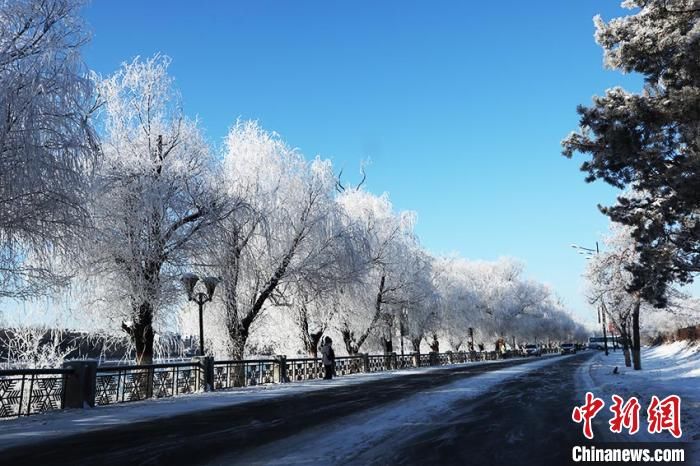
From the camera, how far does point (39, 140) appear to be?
11.7 m

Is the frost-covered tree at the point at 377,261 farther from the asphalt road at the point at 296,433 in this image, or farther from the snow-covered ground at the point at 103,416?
the asphalt road at the point at 296,433

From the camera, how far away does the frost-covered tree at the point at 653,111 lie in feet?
33.6

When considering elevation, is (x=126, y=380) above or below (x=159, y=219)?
below

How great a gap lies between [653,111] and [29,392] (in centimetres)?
1450

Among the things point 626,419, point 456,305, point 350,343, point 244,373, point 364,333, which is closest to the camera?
point 626,419

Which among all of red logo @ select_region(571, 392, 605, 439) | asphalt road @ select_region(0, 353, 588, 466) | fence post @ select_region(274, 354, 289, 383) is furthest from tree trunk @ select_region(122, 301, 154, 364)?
red logo @ select_region(571, 392, 605, 439)

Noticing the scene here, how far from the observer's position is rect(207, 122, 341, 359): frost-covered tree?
23.1 metres

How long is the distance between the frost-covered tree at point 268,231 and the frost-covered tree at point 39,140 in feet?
28.3

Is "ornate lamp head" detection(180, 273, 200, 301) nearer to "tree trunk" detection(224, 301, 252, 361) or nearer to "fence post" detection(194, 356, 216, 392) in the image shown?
"fence post" detection(194, 356, 216, 392)

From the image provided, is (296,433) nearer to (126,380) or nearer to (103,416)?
(103,416)

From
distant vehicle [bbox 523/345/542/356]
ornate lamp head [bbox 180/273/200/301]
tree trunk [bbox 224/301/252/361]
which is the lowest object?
distant vehicle [bbox 523/345/542/356]

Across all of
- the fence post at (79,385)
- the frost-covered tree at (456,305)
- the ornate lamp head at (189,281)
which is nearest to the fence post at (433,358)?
the frost-covered tree at (456,305)

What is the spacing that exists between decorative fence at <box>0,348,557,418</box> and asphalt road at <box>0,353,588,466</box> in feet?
11.3

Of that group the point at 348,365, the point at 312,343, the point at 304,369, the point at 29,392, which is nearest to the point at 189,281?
the point at 29,392
